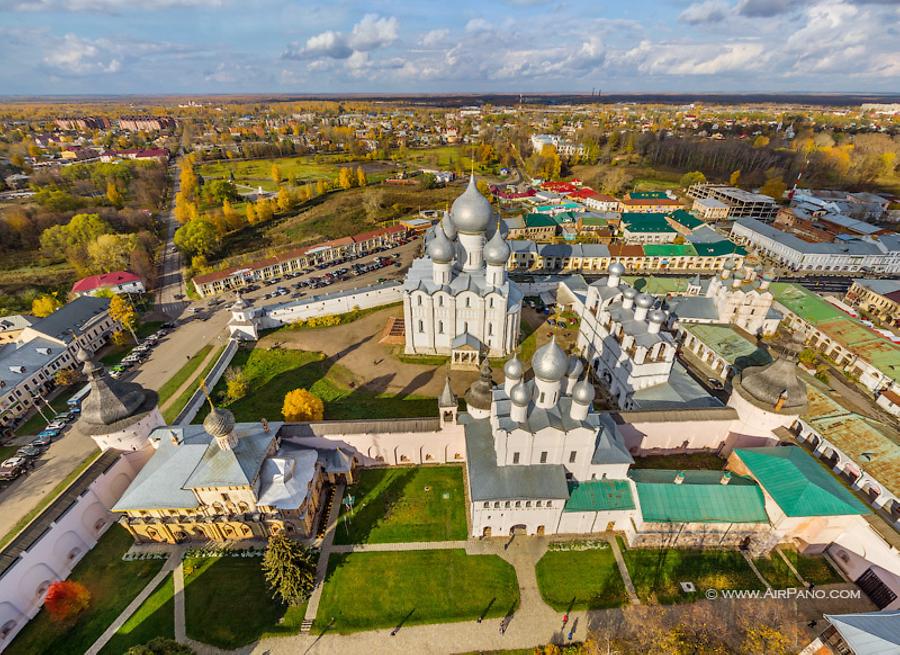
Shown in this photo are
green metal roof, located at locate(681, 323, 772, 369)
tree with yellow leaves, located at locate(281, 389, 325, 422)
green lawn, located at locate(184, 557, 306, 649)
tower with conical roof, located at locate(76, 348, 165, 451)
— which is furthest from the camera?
green metal roof, located at locate(681, 323, 772, 369)

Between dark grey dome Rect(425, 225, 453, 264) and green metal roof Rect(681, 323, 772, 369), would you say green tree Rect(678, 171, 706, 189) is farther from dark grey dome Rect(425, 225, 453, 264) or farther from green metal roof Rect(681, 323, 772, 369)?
dark grey dome Rect(425, 225, 453, 264)

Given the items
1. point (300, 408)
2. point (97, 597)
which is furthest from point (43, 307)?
point (97, 597)

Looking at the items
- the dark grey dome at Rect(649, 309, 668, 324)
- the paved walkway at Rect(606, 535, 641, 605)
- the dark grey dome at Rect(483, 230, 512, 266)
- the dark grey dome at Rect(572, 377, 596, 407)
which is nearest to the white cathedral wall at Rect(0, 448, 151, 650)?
the dark grey dome at Rect(572, 377, 596, 407)

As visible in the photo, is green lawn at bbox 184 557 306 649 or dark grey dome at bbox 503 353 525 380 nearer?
green lawn at bbox 184 557 306 649

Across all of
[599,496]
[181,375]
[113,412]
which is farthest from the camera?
→ [181,375]

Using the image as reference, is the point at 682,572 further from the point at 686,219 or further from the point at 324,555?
the point at 686,219

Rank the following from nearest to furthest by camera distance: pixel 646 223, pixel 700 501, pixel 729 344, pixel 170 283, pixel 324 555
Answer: pixel 700 501 → pixel 324 555 → pixel 729 344 → pixel 170 283 → pixel 646 223

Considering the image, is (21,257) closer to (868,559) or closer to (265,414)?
(265,414)
